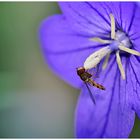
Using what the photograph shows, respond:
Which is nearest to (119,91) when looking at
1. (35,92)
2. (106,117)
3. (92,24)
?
→ (106,117)

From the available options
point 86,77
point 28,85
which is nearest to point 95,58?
point 86,77

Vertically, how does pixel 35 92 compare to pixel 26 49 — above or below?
below

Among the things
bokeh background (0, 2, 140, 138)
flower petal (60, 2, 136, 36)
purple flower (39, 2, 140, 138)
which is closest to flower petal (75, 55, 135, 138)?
purple flower (39, 2, 140, 138)

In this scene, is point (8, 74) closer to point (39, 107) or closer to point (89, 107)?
point (39, 107)

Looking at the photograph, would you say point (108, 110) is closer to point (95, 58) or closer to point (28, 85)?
point (95, 58)

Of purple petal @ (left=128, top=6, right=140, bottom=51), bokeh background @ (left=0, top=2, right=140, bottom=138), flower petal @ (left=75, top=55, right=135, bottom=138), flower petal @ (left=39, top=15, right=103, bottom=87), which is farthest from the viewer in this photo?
bokeh background @ (left=0, top=2, right=140, bottom=138)

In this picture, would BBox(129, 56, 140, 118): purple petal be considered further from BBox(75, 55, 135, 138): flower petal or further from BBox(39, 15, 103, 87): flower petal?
BBox(39, 15, 103, 87): flower petal

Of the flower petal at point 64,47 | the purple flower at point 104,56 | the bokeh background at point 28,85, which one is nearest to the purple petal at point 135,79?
the purple flower at point 104,56
